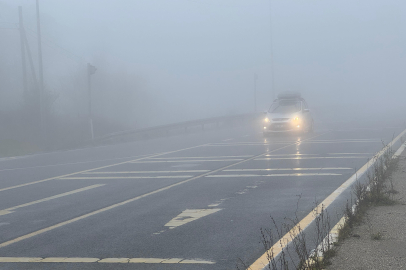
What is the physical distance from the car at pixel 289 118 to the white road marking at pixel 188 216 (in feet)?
61.7

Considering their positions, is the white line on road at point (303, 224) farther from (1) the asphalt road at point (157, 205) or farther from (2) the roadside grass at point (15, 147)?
(2) the roadside grass at point (15, 147)

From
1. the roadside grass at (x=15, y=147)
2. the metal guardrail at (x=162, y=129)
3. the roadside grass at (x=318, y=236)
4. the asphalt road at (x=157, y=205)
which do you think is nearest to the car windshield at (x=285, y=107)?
the metal guardrail at (x=162, y=129)

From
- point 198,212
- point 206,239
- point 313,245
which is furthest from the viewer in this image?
point 198,212

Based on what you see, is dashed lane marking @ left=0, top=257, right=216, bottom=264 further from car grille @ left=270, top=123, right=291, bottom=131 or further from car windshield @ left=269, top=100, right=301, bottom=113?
car windshield @ left=269, top=100, right=301, bottom=113

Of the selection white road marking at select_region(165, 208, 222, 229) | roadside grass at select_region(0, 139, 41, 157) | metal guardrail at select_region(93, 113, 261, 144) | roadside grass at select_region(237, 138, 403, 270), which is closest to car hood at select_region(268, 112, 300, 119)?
metal guardrail at select_region(93, 113, 261, 144)

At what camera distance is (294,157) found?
1698cm

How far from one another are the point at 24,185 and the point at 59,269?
762 centimetres

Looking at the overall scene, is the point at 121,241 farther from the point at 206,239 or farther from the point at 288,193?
the point at 288,193

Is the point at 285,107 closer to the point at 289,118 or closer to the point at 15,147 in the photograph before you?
the point at 289,118

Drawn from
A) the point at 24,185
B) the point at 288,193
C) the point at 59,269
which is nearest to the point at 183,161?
the point at 24,185

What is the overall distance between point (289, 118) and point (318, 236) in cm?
2184

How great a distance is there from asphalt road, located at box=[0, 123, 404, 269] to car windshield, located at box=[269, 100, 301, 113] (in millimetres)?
10073

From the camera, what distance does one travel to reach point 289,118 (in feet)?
89.0

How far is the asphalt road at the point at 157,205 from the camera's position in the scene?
6164mm
